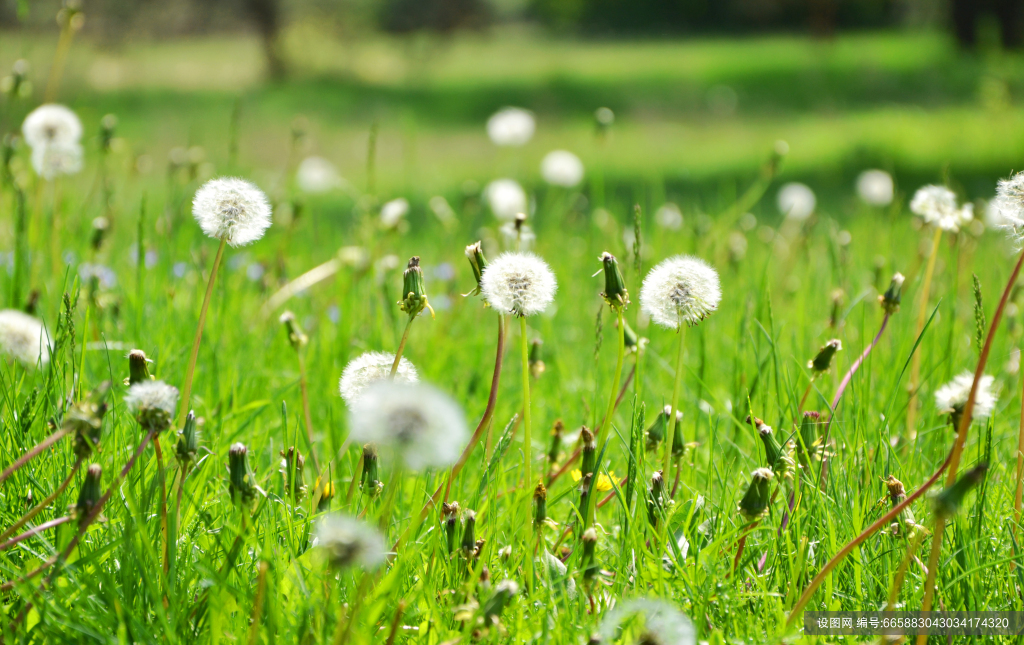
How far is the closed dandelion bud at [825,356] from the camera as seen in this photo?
1189 mm

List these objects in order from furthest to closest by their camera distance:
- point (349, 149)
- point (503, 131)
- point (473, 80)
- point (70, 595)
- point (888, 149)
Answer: point (473, 80) → point (349, 149) → point (888, 149) → point (503, 131) → point (70, 595)

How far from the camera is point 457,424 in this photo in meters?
0.74

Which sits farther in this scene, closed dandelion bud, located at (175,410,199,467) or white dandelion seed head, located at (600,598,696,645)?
closed dandelion bud, located at (175,410,199,467)

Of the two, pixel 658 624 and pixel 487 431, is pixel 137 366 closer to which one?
pixel 487 431

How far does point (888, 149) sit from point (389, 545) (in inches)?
289

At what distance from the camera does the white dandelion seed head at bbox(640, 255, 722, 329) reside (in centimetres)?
109

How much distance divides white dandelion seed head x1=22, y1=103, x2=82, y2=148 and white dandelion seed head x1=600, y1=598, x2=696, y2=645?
6.12 ft

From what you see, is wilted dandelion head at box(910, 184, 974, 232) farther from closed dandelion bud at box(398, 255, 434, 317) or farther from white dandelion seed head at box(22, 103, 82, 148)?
white dandelion seed head at box(22, 103, 82, 148)

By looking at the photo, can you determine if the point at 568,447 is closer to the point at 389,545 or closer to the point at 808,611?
the point at 389,545

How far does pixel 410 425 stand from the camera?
70 cm

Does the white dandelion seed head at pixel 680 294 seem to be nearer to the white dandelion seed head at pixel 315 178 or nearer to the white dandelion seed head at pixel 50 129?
the white dandelion seed head at pixel 50 129

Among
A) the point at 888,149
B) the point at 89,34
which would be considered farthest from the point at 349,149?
the point at 89,34

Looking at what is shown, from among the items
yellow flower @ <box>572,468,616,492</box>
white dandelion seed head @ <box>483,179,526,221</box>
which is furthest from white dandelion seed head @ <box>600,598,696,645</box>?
white dandelion seed head @ <box>483,179,526,221</box>

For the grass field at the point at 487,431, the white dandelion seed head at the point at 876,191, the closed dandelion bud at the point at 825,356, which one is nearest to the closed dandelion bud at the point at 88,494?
the grass field at the point at 487,431
